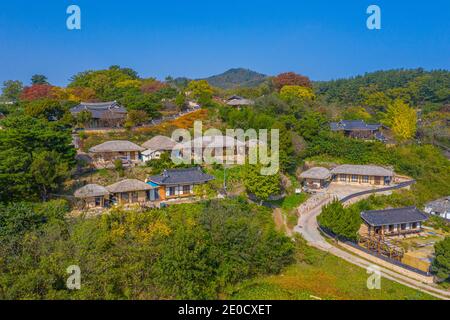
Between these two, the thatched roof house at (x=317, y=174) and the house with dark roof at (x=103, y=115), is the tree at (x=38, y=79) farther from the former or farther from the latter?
the thatched roof house at (x=317, y=174)

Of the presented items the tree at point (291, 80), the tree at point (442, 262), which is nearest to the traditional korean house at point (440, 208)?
the tree at point (442, 262)

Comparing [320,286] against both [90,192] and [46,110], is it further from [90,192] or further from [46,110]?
[46,110]

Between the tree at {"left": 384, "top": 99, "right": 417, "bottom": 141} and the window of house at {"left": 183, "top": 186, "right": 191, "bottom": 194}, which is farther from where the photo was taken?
the tree at {"left": 384, "top": 99, "right": 417, "bottom": 141}

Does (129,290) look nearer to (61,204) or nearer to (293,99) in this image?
(61,204)

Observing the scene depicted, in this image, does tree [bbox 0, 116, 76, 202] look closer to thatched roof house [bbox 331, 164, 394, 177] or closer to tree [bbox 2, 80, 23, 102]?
thatched roof house [bbox 331, 164, 394, 177]

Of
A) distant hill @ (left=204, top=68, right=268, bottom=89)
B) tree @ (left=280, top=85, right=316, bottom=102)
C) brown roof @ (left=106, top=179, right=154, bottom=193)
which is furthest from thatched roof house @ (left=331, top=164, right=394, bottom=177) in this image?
distant hill @ (left=204, top=68, right=268, bottom=89)

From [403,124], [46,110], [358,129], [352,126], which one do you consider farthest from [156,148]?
[403,124]
